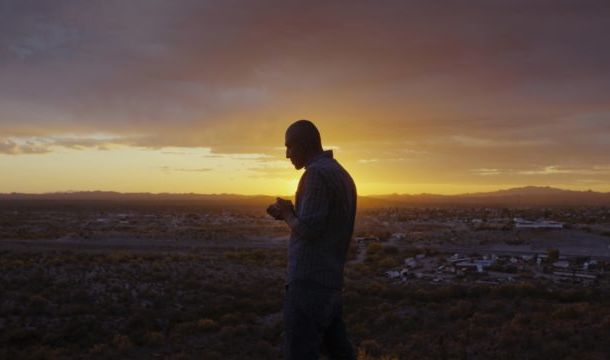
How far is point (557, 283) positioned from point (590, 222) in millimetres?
41482

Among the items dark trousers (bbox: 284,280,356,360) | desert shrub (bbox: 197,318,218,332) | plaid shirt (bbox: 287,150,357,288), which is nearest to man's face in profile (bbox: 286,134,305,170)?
plaid shirt (bbox: 287,150,357,288)

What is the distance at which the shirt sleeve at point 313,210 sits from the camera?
399cm

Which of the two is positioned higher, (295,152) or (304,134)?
(304,134)

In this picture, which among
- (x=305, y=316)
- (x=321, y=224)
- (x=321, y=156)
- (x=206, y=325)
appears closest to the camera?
(x=321, y=224)

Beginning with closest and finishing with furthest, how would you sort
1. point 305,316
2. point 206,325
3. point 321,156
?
point 305,316 → point 321,156 → point 206,325

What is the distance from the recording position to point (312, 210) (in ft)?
13.2

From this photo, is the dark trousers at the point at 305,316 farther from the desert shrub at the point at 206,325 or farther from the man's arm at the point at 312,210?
the desert shrub at the point at 206,325

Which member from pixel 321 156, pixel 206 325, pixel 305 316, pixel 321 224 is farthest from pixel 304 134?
pixel 206 325

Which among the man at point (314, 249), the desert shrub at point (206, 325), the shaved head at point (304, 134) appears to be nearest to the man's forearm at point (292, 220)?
the man at point (314, 249)

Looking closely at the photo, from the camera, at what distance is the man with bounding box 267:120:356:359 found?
404cm

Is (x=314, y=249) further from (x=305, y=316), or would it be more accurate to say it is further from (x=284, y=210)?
(x=305, y=316)

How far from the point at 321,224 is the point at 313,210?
0.11 meters

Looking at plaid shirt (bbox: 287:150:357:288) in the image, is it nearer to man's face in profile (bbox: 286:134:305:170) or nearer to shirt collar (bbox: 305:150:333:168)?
shirt collar (bbox: 305:150:333:168)

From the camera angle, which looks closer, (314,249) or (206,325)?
(314,249)
